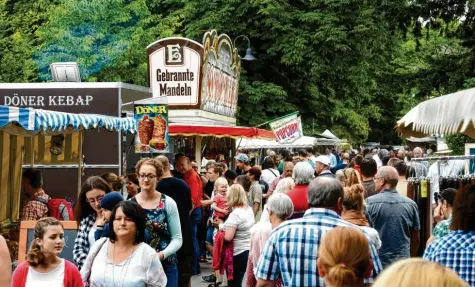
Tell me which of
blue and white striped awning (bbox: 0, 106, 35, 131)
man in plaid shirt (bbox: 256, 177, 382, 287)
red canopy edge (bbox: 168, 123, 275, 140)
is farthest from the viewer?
red canopy edge (bbox: 168, 123, 275, 140)

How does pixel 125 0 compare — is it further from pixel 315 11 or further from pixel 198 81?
pixel 198 81

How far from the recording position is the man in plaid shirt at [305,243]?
18.7ft

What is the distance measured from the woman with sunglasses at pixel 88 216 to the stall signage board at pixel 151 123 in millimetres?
6272

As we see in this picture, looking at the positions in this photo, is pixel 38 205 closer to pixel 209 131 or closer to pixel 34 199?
pixel 34 199

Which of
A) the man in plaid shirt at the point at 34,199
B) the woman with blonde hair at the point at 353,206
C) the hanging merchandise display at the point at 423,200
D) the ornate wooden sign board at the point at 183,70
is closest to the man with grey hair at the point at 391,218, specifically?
the woman with blonde hair at the point at 353,206

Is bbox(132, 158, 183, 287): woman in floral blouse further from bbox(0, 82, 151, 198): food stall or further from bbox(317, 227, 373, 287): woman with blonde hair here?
bbox(0, 82, 151, 198): food stall

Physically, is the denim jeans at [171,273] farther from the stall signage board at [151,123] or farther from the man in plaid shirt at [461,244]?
the stall signage board at [151,123]

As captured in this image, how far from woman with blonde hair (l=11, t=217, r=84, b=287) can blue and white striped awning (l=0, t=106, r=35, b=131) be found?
400 centimetres

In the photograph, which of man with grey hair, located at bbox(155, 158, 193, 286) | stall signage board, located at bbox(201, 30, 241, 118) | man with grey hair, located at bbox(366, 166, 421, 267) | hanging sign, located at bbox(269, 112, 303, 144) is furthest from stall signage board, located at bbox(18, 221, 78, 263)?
hanging sign, located at bbox(269, 112, 303, 144)

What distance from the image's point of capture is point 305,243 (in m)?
5.71

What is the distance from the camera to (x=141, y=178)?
8203 mm

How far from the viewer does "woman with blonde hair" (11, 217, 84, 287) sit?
6.32 metres

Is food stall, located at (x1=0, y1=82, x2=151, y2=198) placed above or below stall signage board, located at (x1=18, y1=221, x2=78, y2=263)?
above

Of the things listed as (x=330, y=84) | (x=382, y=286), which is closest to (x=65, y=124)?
(x=382, y=286)
